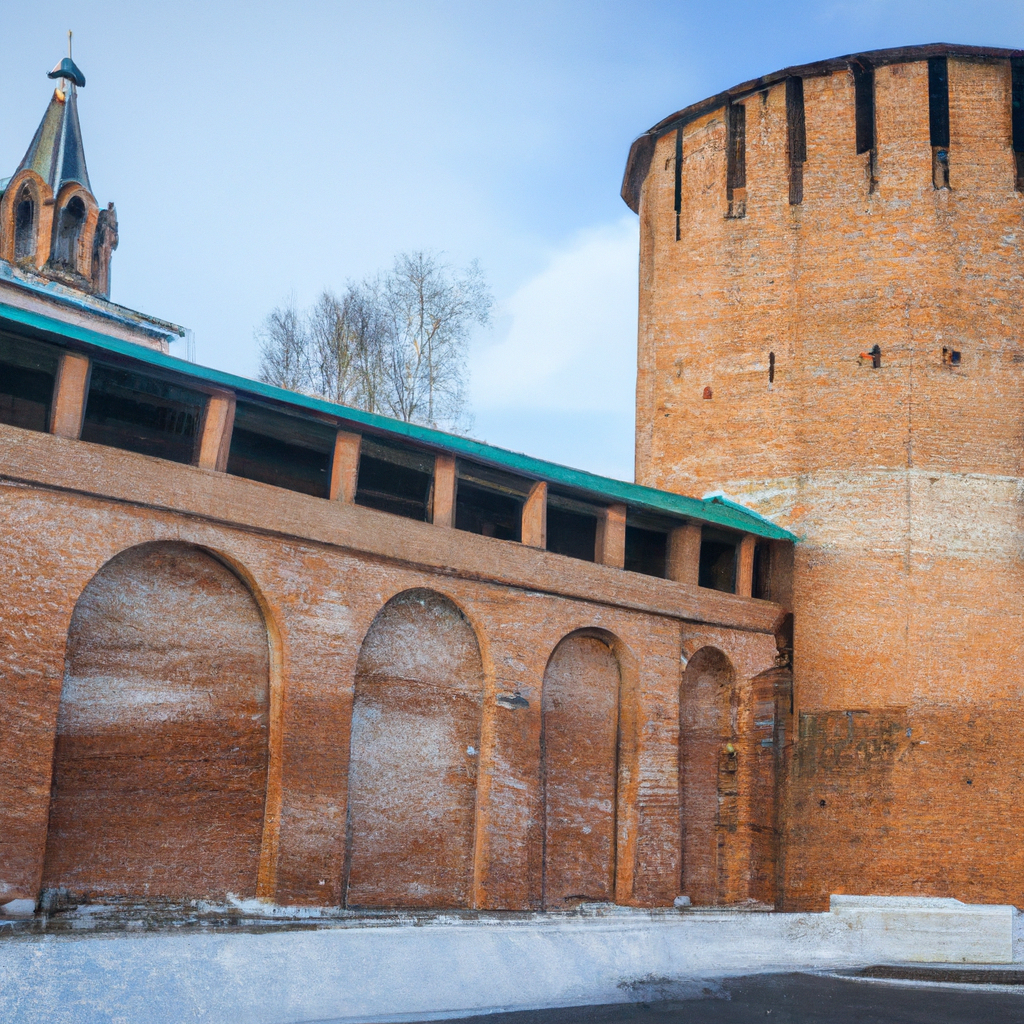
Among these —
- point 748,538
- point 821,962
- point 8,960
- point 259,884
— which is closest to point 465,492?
point 748,538

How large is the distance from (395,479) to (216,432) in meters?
2.82

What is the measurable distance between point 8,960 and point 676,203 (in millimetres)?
14211

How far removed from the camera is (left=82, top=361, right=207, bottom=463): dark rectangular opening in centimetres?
1319

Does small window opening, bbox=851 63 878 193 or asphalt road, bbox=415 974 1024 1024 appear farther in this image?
small window opening, bbox=851 63 878 193

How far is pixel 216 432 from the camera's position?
12.8 m

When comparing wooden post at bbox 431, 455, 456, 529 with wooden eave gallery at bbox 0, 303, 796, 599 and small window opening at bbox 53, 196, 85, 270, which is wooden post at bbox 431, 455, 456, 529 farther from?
small window opening at bbox 53, 196, 85, 270

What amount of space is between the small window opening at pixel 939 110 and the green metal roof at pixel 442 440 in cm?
525

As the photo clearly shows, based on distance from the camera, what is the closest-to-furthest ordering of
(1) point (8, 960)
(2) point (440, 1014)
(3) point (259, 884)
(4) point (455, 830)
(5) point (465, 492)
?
1. (1) point (8, 960)
2. (2) point (440, 1014)
3. (3) point (259, 884)
4. (4) point (455, 830)
5. (5) point (465, 492)

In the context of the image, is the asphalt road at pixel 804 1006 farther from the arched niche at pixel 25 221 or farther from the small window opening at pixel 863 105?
the arched niche at pixel 25 221

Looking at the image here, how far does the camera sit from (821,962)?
12594 millimetres

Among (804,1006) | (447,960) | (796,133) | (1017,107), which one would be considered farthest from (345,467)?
(1017,107)

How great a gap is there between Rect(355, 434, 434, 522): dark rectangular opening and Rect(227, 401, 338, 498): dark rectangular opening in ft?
1.38

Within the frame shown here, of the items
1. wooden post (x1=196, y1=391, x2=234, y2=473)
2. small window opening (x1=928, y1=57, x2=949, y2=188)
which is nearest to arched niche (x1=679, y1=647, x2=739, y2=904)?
wooden post (x1=196, y1=391, x2=234, y2=473)

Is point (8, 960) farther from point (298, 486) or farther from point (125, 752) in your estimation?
point (298, 486)
